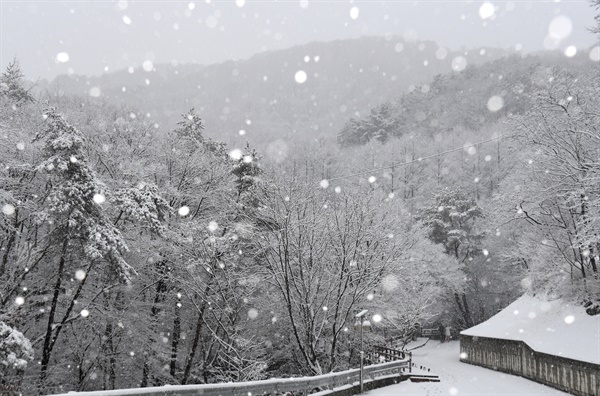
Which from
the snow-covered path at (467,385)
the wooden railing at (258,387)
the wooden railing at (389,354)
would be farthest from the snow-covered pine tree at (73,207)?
the wooden railing at (389,354)

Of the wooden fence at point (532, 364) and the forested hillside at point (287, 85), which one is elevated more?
the forested hillside at point (287, 85)

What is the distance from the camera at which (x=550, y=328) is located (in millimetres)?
24625

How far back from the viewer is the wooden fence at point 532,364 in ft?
62.0

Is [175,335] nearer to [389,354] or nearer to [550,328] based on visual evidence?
[389,354]

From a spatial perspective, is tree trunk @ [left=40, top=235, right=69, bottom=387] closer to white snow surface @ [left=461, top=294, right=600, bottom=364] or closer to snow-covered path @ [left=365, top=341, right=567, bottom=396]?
snow-covered path @ [left=365, top=341, right=567, bottom=396]

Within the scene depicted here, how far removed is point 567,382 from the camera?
20547mm

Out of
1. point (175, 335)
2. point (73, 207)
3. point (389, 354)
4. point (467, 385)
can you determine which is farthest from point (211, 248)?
point (467, 385)

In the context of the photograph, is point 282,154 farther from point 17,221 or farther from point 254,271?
point 17,221

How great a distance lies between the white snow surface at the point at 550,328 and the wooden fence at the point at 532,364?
0.36 meters

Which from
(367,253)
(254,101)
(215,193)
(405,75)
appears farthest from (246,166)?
(405,75)

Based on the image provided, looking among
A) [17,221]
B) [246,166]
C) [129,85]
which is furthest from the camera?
[129,85]

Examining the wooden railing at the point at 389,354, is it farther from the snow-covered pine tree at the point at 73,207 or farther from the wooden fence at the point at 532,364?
the snow-covered pine tree at the point at 73,207

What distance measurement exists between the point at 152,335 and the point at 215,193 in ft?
28.7

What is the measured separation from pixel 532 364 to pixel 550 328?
2129 mm
